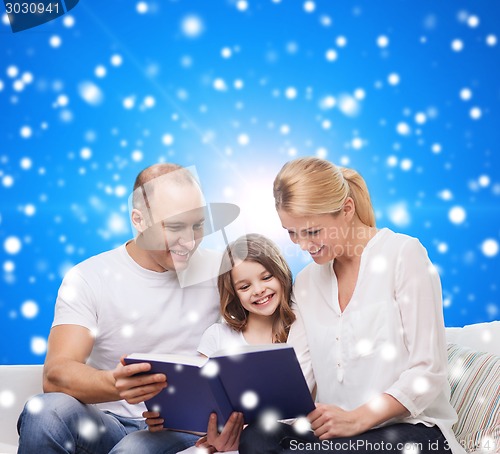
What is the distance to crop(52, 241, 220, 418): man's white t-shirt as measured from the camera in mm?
1782

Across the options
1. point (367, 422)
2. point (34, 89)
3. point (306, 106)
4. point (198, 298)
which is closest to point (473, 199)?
point (306, 106)

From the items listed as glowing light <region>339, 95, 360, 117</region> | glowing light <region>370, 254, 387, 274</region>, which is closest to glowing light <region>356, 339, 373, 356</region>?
glowing light <region>370, 254, 387, 274</region>

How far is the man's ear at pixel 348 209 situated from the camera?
1.59 metres

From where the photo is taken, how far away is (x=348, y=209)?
1.60m

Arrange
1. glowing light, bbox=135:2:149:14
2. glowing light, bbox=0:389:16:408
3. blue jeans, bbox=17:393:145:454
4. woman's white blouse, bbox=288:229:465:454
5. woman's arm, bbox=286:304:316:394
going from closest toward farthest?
woman's white blouse, bbox=288:229:465:454 → blue jeans, bbox=17:393:145:454 → woman's arm, bbox=286:304:316:394 → glowing light, bbox=0:389:16:408 → glowing light, bbox=135:2:149:14

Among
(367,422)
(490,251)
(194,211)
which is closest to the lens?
(367,422)

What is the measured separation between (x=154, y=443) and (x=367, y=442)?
0.48 metres

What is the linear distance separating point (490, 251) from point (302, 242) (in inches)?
53.8

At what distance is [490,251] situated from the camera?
2666 mm

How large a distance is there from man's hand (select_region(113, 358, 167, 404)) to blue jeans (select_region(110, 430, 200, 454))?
16cm

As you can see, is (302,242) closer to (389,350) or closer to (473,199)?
(389,350)

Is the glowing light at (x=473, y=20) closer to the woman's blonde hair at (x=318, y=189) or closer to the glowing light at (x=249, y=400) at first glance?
the woman's blonde hair at (x=318, y=189)

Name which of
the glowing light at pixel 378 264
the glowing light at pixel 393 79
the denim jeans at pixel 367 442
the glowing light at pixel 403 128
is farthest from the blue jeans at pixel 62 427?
the glowing light at pixel 393 79

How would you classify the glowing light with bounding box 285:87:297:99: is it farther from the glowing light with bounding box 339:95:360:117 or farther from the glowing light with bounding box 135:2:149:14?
the glowing light with bounding box 135:2:149:14
